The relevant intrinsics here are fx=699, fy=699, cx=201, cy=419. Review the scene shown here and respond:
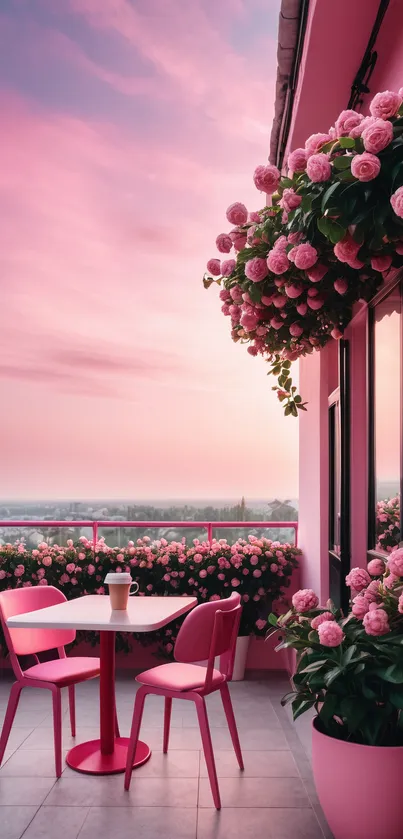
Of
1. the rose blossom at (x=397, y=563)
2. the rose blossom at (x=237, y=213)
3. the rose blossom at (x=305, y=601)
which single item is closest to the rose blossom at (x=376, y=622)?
the rose blossom at (x=397, y=563)

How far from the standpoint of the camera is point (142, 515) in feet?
18.3

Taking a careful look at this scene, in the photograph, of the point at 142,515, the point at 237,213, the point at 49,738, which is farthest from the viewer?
the point at 142,515

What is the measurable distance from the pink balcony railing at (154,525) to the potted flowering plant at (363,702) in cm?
335

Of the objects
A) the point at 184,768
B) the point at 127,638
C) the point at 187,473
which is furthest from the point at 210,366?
the point at 184,768

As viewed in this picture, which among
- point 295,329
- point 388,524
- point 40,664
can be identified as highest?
point 295,329

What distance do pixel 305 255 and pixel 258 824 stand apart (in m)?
2.15

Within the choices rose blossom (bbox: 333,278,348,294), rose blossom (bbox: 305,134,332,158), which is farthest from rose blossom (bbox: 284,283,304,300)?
rose blossom (bbox: 305,134,332,158)

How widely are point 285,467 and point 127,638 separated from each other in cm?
205

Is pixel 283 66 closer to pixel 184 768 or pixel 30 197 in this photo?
pixel 30 197

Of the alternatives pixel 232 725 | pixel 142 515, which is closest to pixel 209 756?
pixel 232 725

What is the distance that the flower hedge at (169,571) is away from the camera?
201 inches

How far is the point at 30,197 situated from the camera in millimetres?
6227

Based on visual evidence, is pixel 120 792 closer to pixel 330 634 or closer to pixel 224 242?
pixel 330 634

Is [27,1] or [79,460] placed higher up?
[27,1]
